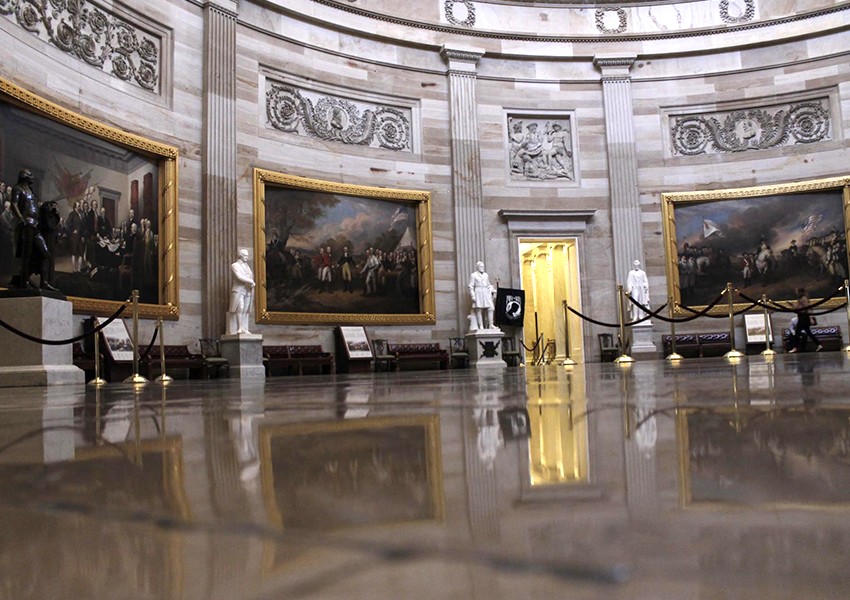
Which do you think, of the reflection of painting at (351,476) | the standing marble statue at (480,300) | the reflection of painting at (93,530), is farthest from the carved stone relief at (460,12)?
the reflection of painting at (93,530)

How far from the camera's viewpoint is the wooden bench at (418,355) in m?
17.5

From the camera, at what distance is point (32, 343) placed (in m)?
9.55

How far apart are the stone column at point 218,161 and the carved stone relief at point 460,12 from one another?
6.44m

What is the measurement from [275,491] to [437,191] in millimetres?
19096

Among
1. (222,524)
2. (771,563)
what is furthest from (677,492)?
(222,524)

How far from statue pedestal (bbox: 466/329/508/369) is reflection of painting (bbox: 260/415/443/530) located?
1647 centimetres

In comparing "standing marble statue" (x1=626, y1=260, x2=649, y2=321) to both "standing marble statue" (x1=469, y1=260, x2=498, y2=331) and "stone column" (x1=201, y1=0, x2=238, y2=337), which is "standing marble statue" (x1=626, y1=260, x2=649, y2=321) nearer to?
"standing marble statue" (x1=469, y1=260, x2=498, y2=331)

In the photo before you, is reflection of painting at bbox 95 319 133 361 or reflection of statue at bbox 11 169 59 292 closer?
reflection of statue at bbox 11 169 59 292

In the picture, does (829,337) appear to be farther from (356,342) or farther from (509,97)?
(356,342)

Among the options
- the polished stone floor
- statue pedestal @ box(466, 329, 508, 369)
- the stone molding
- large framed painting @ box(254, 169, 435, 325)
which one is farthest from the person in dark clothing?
the polished stone floor

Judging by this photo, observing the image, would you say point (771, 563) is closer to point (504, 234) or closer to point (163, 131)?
point (163, 131)

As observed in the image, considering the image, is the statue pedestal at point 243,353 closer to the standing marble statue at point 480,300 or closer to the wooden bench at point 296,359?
the wooden bench at point 296,359

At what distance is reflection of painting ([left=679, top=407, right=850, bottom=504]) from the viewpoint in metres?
0.71

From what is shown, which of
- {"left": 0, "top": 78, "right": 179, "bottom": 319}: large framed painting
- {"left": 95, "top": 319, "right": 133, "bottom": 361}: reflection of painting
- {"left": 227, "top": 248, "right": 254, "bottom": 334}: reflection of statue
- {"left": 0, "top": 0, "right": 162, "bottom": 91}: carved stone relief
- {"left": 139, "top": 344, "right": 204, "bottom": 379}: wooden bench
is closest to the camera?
{"left": 0, "top": 78, "right": 179, "bottom": 319}: large framed painting
